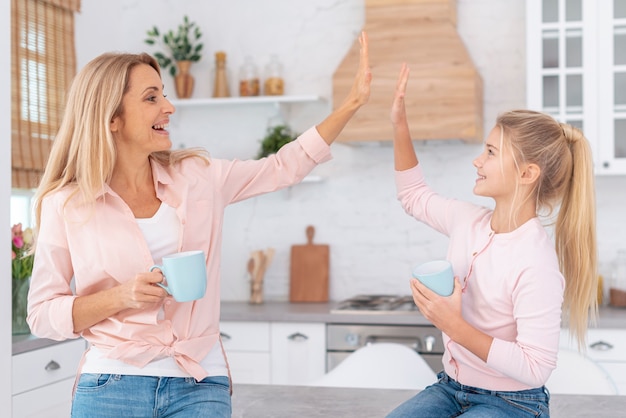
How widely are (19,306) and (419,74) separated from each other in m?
2.00

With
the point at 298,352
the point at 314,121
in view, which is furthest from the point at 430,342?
the point at 314,121

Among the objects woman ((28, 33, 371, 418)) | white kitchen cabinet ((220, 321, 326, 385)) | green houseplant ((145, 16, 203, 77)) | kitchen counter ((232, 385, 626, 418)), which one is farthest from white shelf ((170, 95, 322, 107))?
kitchen counter ((232, 385, 626, 418))

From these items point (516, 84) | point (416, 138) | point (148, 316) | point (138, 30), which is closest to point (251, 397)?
point (148, 316)

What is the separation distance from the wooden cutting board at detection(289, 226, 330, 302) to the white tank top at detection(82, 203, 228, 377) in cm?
239

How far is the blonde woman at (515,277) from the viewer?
179cm

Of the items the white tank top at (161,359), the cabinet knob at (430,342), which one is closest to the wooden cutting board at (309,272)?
the cabinet knob at (430,342)

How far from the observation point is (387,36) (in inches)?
156

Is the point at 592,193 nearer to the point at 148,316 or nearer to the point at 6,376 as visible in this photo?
the point at 148,316

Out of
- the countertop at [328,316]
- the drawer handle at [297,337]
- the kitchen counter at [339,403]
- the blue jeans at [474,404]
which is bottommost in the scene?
the drawer handle at [297,337]

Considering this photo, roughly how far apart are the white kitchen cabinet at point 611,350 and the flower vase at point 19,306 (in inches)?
86.6

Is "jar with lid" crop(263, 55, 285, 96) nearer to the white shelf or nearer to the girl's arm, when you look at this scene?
the white shelf

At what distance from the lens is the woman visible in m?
1.85

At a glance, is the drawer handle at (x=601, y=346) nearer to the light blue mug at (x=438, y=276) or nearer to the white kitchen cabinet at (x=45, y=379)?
the light blue mug at (x=438, y=276)

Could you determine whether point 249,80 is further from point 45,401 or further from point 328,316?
point 45,401
